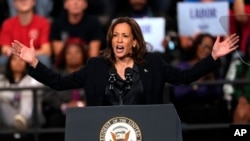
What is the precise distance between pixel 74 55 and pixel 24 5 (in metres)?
1.06

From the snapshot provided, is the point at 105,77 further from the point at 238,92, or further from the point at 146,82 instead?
the point at 238,92

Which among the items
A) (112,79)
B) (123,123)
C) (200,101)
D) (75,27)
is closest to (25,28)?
(75,27)

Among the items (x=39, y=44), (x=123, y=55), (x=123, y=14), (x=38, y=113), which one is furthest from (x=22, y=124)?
(x=123, y=55)

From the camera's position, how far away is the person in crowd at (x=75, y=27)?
10070mm

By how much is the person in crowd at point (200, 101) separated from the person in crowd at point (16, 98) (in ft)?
5.21

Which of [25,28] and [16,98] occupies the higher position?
[25,28]

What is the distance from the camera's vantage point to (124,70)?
6270mm

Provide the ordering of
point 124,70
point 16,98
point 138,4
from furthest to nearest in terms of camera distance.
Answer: point 138,4
point 16,98
point 124,70

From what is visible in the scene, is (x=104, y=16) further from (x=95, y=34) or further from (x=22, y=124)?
(x=22, y=124)

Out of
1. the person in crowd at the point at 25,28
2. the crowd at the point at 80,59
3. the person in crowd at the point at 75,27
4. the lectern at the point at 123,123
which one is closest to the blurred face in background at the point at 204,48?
the crowd at the point at 80,59

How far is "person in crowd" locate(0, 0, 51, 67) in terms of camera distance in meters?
10.0

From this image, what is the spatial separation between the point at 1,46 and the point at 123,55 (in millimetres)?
4192

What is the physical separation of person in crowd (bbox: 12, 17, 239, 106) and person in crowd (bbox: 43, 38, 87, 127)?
9.62ft

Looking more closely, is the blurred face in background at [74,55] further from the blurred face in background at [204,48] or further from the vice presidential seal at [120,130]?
the vice presidential seal at [120,130]
